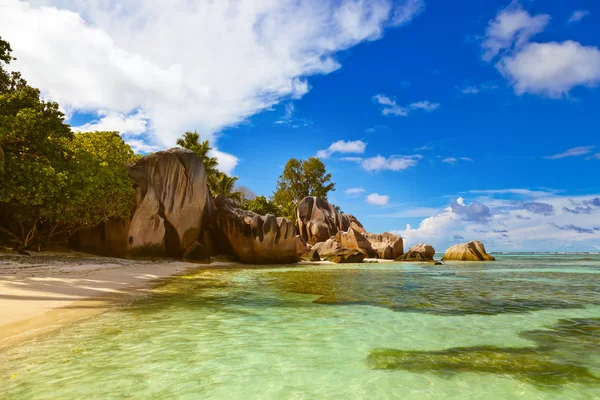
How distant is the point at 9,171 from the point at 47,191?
1630 millimetres

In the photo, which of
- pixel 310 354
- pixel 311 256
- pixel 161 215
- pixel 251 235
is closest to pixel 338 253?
pixel 311 256

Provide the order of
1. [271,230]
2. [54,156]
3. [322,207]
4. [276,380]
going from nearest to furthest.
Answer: [276,380], [54,156], [271,230], [322,207]

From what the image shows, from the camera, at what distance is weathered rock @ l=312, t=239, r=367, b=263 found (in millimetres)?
33531

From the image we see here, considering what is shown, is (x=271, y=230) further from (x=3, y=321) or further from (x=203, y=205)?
(x=3, y=321)

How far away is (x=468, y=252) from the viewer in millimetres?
38750

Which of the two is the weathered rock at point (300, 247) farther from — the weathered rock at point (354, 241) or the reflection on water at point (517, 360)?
the reflection on water at point (517, 360)

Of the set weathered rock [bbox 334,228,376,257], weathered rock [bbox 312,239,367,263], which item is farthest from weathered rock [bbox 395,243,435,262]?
weathered rock [bbox 312,239,367,263]

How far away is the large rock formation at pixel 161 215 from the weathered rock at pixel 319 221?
1732 centimetres

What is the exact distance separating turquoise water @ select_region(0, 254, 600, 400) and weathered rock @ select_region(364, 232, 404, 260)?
32275 mm

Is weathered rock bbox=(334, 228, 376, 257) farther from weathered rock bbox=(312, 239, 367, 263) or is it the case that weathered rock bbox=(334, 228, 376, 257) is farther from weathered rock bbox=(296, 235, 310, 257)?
weathered rock bbox=(296, 235, 310, 257)

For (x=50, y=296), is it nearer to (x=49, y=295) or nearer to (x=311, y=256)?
(x=49, y=295)

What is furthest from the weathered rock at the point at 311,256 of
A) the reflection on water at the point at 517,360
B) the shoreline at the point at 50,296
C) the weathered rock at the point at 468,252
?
the reflection on water at the point at 517,360

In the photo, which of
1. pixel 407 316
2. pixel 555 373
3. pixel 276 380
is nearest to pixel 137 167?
pixel 407 316

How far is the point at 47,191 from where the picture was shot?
49.6ft
